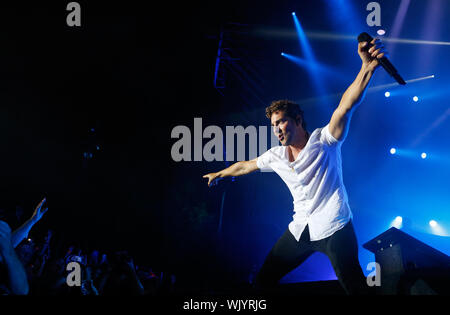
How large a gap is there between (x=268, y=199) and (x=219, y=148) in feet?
9.69

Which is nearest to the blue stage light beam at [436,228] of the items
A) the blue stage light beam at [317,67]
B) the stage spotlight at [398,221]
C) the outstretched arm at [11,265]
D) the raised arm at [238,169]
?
the stage spotlight at [398,221]

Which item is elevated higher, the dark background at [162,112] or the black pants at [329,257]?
the dark background at [162,112]

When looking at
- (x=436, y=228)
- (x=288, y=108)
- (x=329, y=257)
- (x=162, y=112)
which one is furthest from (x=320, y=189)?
(x=436, y=228)

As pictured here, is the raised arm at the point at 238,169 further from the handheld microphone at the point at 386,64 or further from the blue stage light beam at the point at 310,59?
the blue stage light beam at the point at 310,59

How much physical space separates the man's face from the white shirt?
0.27 metres

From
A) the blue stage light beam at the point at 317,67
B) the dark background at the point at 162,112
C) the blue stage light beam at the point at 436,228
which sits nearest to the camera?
the dark background at the point at 162,112

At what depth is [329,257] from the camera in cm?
233

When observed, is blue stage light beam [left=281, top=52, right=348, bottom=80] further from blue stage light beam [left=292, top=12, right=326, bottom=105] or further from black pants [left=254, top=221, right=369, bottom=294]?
black pants [left=254, top=221, right=369, bottom=294]

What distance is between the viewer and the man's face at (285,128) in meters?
2.80

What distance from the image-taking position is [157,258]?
9906mm

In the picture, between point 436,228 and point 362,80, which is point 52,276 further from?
point 436,228

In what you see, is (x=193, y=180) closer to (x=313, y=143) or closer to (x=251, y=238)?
(x=251, y=238)

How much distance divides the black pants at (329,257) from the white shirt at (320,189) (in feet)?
0.20
